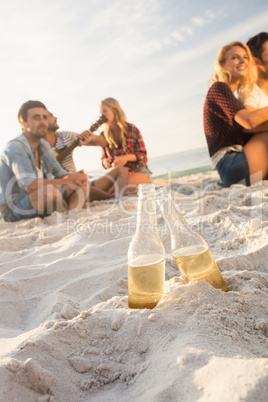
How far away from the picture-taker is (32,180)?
149 inches

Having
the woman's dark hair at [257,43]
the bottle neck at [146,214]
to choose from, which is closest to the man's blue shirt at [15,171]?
the bottle neck at [146,214]

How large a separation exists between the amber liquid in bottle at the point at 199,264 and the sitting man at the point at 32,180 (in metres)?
2.91

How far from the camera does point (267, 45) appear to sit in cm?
390

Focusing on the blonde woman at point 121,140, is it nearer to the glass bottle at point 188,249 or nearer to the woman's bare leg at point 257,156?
the woman's bare leg at point 257,156

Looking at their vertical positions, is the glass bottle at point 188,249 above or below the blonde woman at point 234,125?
below

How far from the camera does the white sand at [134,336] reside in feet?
2.18

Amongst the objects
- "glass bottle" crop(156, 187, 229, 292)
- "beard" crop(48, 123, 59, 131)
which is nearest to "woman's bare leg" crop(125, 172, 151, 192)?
"beard" crop(48, 123, 59, 131)

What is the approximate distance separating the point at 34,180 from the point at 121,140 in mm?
2152

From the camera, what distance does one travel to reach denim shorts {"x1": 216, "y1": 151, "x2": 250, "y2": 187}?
3504mm

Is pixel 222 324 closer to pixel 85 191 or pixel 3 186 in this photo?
pixel 85 191

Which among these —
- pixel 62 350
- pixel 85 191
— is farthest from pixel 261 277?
pixel 85 191

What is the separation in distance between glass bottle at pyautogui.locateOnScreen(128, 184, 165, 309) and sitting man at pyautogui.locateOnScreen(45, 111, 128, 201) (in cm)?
355

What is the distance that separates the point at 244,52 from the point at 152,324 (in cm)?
366

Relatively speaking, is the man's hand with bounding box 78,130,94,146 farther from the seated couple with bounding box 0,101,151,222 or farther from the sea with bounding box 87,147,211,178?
the seated couple with bounding box 0,101,151,222
